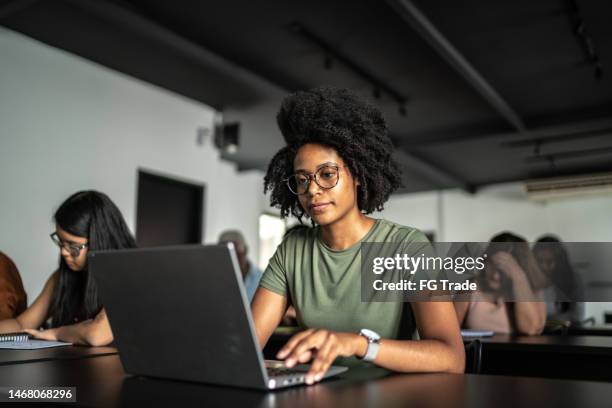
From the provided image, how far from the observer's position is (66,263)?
227cm

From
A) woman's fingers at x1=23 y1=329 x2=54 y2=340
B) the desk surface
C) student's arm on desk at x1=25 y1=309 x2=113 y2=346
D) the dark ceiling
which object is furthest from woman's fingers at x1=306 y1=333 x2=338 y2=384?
the dark ceiling

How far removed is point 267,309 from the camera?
1.48 meters

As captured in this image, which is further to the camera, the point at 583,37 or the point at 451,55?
the point at 451,55

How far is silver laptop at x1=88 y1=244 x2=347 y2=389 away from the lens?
2.86 feet

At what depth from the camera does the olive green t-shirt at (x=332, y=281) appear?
4.52 ft

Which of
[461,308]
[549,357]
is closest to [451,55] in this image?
[461,308]

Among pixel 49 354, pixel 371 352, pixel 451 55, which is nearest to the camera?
pixel 371 352

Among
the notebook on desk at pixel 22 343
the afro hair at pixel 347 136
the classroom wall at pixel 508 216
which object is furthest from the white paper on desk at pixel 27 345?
the classroom wall at pixel 508 216

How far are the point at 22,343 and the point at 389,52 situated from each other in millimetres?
3455

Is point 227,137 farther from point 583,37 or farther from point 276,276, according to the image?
point 276,276

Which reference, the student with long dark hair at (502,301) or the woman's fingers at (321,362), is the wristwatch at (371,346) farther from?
the student with long dark hair at (502,301)

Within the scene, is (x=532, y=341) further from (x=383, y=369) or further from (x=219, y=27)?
(x=219, y=27)

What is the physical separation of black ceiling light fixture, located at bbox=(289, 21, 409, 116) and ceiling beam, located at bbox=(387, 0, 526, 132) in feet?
2.33

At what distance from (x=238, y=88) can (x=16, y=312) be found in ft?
10.5
